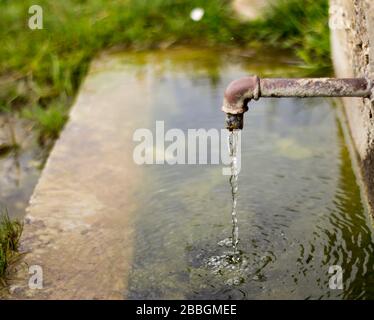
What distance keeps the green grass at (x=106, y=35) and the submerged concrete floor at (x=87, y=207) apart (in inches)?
16.9

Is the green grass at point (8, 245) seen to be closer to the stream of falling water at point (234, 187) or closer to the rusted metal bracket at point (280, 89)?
the stream of falling water at point (234, 187)

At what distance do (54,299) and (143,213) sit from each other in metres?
0.63

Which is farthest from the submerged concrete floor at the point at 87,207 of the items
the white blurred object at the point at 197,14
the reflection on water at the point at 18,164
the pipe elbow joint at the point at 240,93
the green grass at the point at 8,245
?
the white blurred object at the point at 197,14

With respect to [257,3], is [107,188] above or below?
below

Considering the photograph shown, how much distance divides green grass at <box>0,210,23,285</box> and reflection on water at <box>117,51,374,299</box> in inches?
18.2

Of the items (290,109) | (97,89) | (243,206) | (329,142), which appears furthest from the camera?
(97,89)

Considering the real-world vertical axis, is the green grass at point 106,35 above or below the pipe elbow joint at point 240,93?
above

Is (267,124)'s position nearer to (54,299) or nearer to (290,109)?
(290,109)

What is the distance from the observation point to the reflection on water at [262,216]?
2.41 meters

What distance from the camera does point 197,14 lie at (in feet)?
16.0

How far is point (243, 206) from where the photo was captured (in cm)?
288

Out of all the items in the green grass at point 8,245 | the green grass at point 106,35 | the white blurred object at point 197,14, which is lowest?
the green grass at point 8,245

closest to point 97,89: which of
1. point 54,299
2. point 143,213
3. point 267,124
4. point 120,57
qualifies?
point 120,57
